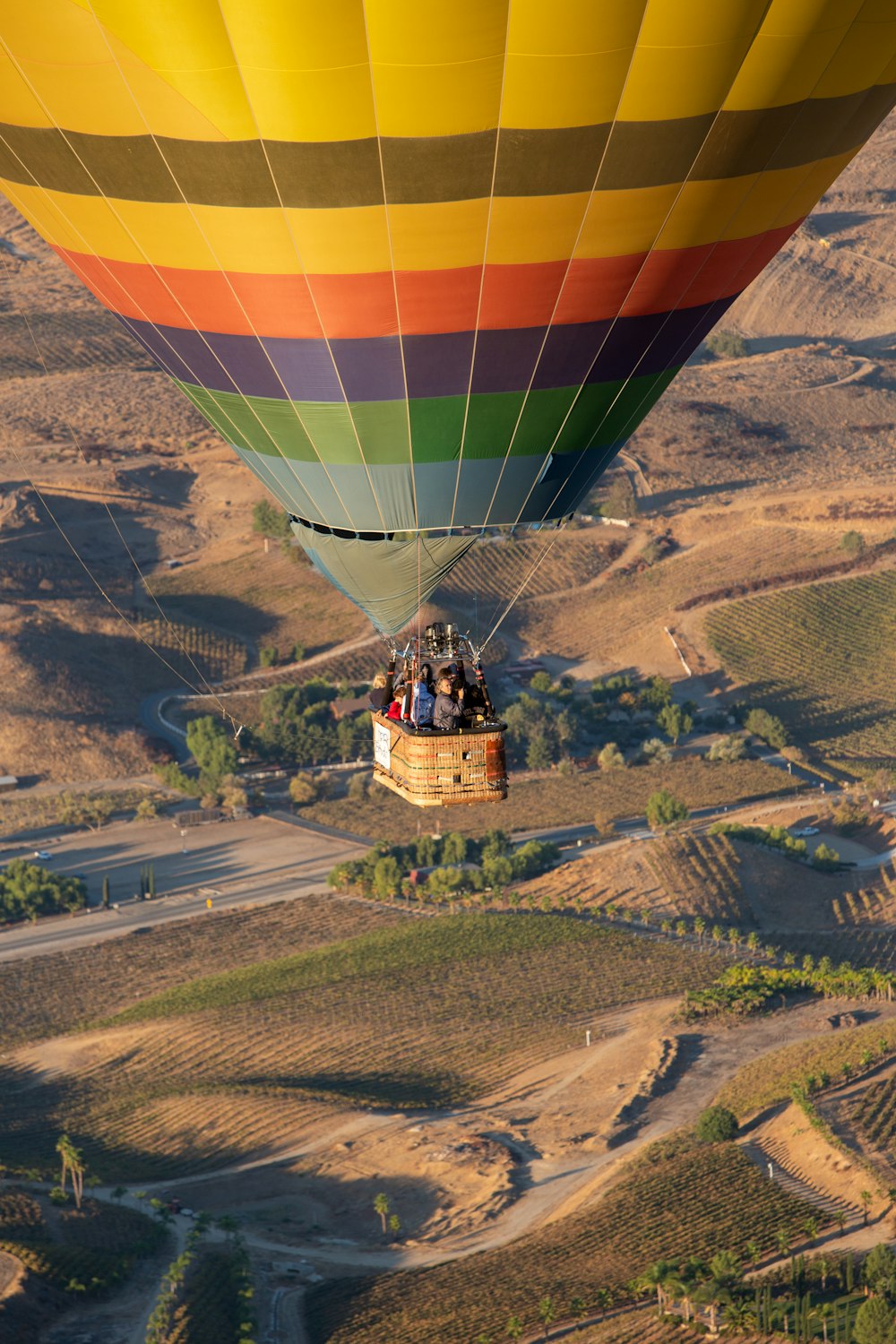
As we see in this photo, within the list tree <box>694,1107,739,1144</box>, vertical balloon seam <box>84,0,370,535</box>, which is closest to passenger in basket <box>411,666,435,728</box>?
vertical balloon seam <box>84,0,370,535</box>

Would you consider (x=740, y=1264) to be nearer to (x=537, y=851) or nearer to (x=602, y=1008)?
(x=602, y=1008)

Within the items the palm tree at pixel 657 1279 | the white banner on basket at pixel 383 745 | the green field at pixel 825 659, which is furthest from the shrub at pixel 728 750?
the white banner on basket at pixel 383 745

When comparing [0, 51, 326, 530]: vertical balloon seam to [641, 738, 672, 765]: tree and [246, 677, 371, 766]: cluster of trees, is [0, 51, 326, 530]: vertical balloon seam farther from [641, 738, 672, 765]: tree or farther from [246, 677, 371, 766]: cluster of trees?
[641, 738, 672, 765]: tree

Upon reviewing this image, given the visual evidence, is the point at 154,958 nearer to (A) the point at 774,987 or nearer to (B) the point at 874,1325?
(A) the point at 774,987

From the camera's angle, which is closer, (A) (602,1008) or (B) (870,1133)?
(B) (870,1133)

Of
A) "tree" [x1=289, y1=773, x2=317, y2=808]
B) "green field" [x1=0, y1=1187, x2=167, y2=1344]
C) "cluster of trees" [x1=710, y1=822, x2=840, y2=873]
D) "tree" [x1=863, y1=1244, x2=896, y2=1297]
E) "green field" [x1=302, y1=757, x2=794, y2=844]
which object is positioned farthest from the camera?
"tree" [x1=289, y1=773, x2=317, y2=808]

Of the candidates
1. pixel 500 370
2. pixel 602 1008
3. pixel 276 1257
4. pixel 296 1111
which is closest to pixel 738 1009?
pixel 602 1008
